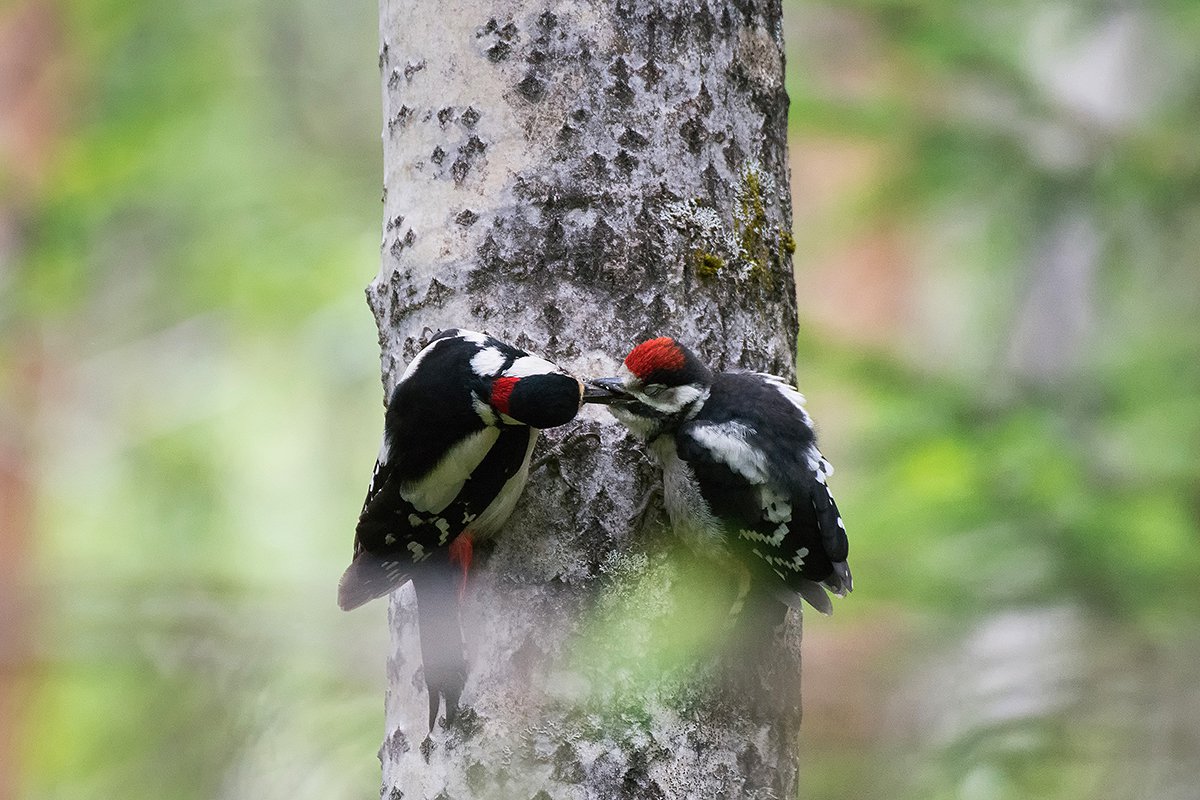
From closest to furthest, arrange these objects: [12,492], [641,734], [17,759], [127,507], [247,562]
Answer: [641,734]
[17,759]
[12,492]
[127,507]
[247,562]

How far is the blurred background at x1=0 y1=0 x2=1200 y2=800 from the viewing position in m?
2.29

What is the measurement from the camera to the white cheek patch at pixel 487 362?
7.09 feet

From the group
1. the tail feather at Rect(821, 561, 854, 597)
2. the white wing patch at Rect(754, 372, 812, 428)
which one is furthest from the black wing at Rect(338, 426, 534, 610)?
the tail feather at Rect(821, 561, 854, 597)

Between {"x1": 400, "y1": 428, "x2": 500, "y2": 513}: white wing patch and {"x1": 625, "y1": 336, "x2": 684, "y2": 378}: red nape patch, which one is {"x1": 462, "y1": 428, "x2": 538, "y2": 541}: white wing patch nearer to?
{"x1": 400, "y1": 428, "x2": 500, "y2": 513}: white wing patch

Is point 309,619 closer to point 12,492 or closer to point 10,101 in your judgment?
Result: point 12,492

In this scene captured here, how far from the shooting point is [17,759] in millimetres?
6801

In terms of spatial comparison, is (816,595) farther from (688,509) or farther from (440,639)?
(440,639)

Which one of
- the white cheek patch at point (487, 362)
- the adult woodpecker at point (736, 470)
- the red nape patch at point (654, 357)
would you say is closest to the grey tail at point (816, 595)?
the adult woodpecker at point (736, 470)

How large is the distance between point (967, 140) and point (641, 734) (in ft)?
8.62

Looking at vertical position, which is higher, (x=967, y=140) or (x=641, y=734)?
(x=967, y=140)

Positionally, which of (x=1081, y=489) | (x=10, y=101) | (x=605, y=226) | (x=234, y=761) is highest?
(x=10, y=101)

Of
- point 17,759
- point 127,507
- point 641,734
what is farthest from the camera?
point 127,507

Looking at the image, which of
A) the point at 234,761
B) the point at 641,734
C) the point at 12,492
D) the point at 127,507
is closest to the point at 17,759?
the point at 12,492

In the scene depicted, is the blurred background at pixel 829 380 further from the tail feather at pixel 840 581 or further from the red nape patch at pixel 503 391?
the red nape patch at pixel 503 391
